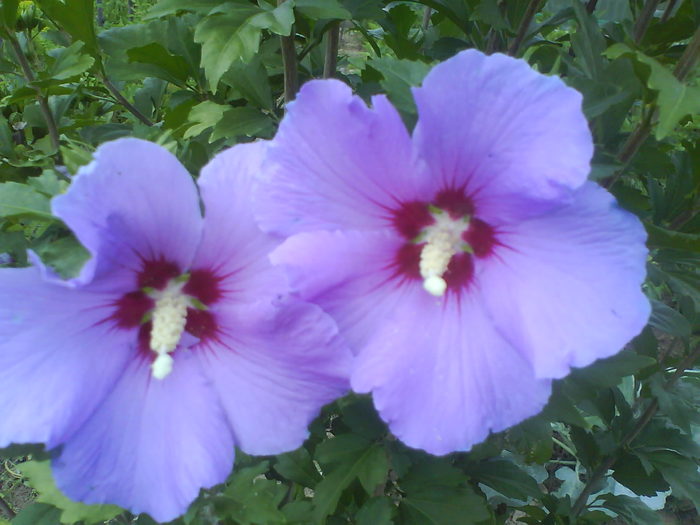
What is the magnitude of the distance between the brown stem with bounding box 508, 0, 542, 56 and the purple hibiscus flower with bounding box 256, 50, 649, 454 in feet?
1.89

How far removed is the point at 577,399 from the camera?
1.07 meters

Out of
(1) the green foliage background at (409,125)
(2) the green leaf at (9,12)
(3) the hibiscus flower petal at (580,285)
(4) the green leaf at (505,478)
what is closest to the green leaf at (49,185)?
(1) the green foliage background at (409,125)

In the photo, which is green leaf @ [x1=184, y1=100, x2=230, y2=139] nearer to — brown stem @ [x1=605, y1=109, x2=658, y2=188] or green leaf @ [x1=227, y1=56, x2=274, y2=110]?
green leaf @ [x1=227, y1=56, x2=274, y2=110]

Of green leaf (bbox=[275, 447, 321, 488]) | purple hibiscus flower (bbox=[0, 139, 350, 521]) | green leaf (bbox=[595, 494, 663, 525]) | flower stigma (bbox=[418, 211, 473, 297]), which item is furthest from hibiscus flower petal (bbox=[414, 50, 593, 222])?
green leaf (bbox=[595, 494, 663, 525])

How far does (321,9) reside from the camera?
3.53ft

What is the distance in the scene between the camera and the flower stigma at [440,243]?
781 mm

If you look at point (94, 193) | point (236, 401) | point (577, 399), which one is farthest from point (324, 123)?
point (577, 399)

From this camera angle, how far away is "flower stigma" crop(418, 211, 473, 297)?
0.78 m

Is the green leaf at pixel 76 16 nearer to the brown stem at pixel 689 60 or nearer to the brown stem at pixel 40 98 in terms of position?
the brown stem at pixel 40 98

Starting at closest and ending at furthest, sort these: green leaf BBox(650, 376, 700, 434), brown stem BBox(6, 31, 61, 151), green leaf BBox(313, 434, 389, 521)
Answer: green leaf BBox(313, 434, 389, 521)
brown stem BBox(6, 31, 61, 151)
green leaf BBox(650, 376, 700, 434)

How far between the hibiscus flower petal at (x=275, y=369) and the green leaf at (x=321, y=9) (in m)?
0.54

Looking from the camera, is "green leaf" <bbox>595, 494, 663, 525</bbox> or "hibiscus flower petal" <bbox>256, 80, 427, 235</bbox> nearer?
"hibiscus flower petal" <bbox>256, 80, 427, 235</bbox>

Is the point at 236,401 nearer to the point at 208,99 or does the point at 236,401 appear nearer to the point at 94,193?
the point at 94,193

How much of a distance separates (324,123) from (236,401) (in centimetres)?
35
